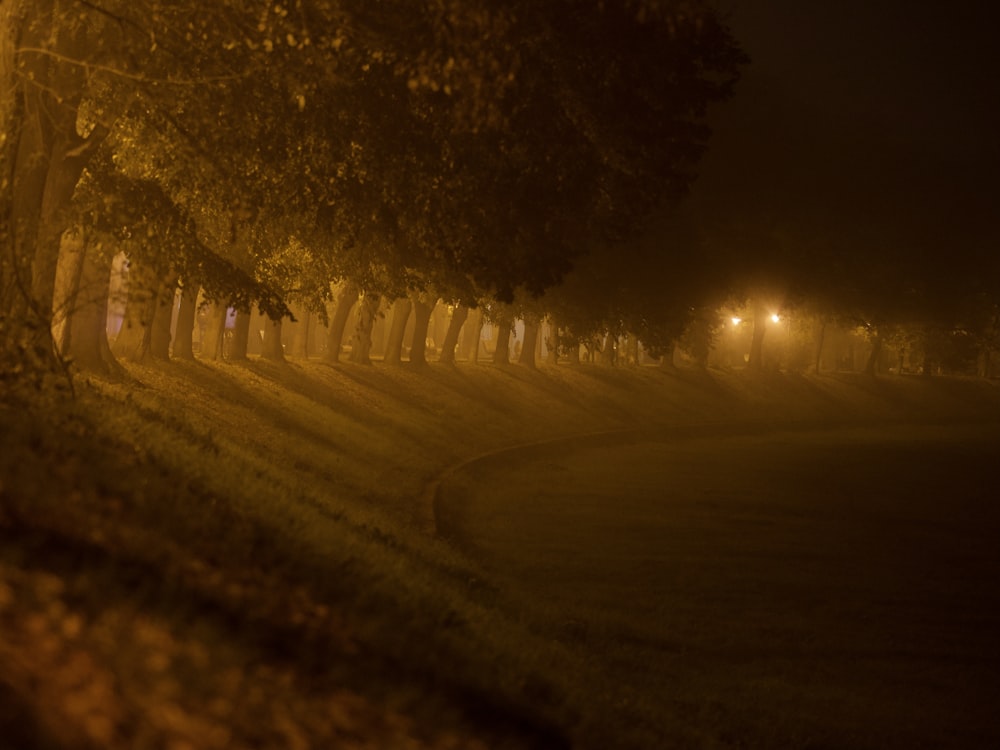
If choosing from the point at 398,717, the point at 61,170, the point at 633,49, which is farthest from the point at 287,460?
the point at 398,717

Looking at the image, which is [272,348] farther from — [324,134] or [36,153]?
[36,153]

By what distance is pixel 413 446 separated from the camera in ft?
88.2

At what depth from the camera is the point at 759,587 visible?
1407 cm

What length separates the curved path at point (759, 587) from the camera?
9.20 meters

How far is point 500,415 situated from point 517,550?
20892 millimetres

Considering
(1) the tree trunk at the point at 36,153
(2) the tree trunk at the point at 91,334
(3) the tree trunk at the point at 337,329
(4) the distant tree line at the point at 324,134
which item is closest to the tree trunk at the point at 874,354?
(3) the tree trunk at the point at 337,329

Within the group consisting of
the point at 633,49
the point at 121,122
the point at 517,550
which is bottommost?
the point at 517,550

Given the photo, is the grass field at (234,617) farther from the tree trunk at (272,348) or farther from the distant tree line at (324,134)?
the tree trunk at (272,348)

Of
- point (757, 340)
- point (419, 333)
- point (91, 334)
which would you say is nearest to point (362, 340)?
point (419, 333)

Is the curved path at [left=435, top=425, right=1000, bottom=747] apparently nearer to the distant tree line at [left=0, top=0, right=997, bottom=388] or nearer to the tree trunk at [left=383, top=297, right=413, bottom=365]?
the distant tree line at [left=0, top=0, right=997, bottom=388]

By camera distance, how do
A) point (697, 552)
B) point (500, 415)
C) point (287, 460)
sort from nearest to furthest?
point (697, 552)
point (287, 460)
point (500, 415)

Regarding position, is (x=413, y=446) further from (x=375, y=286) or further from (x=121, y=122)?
(x=121, y=122)

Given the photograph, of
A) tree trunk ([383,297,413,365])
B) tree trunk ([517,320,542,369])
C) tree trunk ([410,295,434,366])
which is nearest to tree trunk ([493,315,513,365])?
tree trunk ([517,320,542,369])

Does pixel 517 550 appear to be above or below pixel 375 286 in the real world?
below
